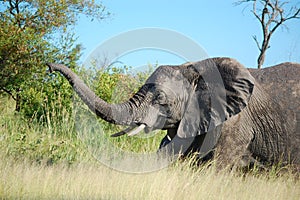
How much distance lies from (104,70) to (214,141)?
6010 mm

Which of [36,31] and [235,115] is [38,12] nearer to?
[36,31]

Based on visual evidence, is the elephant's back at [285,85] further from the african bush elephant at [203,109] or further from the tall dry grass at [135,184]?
the tall dry grass at [135,184]

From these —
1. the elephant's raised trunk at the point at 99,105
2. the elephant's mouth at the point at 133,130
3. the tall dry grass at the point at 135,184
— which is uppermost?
the elephant's raised trunk at the point at 99,105

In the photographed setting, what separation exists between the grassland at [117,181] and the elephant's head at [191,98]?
591 millimetres

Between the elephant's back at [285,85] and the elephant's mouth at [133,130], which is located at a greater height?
the elephant's back at [285,85]

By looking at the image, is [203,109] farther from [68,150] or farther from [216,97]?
[68,150]

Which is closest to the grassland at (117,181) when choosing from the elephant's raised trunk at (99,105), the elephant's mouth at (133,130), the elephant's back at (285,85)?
the elephant's mouth at (133,130)

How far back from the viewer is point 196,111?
6.12 m

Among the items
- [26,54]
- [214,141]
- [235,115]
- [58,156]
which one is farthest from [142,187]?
[26,54]

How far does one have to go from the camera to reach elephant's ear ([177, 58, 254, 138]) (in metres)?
6.02

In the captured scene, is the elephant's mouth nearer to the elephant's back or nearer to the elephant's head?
the elephant's head

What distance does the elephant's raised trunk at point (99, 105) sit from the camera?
5.55m

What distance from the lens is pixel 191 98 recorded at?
6.14 m

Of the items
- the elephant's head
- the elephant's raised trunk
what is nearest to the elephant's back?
the elephant's head
